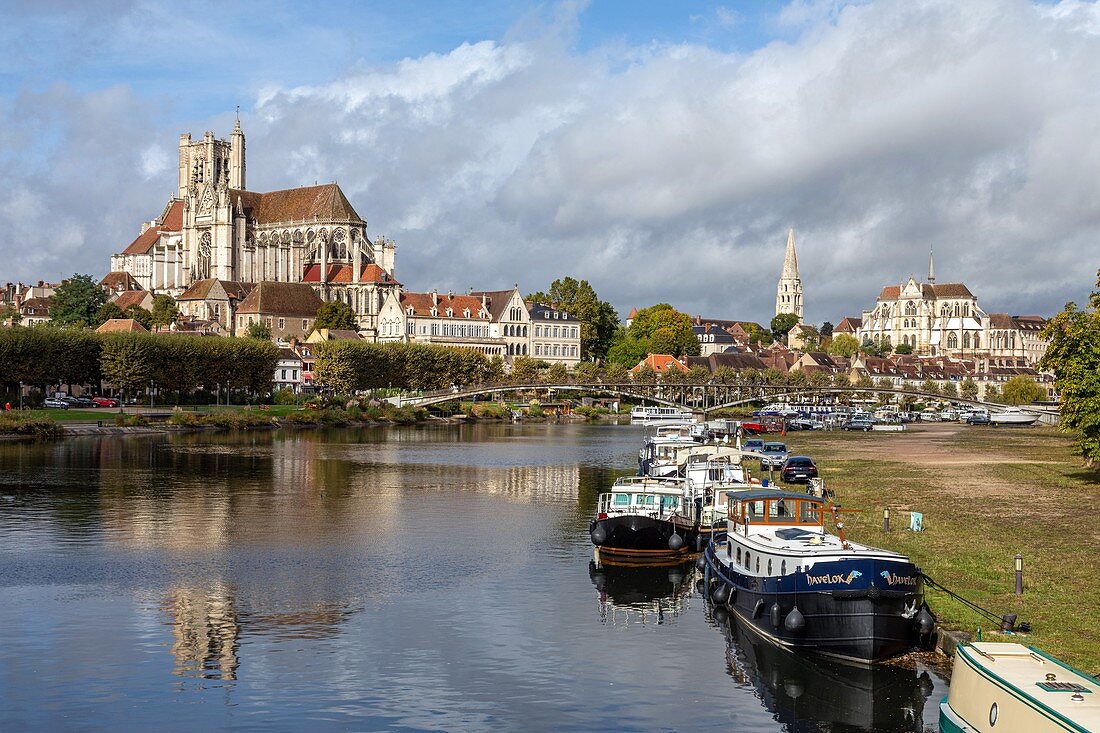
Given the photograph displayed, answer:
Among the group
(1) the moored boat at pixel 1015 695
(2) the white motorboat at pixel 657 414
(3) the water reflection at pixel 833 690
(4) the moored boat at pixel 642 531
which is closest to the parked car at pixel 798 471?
(4) the moored boat at pixel 642 531

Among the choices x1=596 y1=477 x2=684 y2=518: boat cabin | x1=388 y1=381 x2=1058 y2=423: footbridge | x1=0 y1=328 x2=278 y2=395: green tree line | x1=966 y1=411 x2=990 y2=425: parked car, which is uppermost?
x1=0 y1=328 x2=278 y2=395: green tree line

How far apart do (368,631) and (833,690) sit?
12651 millimetres

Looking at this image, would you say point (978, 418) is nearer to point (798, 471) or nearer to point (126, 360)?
point (126, 360)

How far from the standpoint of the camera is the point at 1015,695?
62.6 feet

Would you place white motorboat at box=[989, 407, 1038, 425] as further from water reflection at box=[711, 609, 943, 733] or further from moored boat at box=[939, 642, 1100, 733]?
moored boat at box=[939, 642, 1100, 733]

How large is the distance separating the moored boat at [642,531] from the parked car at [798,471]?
2344cm

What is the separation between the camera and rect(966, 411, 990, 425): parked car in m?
170

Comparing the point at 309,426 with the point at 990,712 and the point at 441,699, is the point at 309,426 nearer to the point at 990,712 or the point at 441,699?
the point at 441,699

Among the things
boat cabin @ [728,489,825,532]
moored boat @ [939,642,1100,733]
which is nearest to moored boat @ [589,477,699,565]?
boat cabin @ [728,489,825,532]

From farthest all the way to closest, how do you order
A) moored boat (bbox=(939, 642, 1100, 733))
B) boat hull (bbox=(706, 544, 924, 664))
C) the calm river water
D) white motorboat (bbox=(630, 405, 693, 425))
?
1. white motorboat (bbox=(630, 405, 693, 425))
2. boat hull (bbox=(706, 544, 924, 664))
3. the calm river water
4. moored boat (bbox=(939, 642, 1100, 733))

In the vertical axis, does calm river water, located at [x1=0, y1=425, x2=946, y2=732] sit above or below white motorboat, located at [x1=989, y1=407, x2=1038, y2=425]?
below

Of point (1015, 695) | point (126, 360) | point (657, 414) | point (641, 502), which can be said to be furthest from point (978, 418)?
point (1015, 695)

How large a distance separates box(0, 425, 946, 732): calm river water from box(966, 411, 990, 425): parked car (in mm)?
117797

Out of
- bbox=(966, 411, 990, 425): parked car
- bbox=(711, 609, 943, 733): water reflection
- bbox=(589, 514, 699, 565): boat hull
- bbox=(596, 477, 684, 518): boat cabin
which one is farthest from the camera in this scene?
bbox=(966, 411, 990, 425): parked car
